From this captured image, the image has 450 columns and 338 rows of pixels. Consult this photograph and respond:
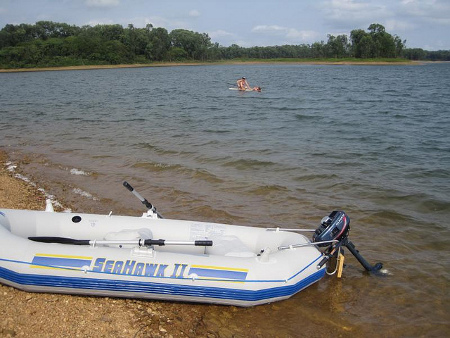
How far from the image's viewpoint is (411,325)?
14.2ft

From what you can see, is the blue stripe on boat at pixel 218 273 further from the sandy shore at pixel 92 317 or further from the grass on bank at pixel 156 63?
the grass on bank at pixel 156 63

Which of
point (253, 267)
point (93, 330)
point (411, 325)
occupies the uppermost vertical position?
point (253, 267)

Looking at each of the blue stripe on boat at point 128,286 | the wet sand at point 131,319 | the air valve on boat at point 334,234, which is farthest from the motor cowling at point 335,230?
the blue stripe on boat at point 128,286

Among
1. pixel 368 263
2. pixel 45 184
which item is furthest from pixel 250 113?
pixel 368 263

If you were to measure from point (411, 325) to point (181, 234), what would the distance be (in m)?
2.80

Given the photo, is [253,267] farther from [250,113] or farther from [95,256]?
[250,113]

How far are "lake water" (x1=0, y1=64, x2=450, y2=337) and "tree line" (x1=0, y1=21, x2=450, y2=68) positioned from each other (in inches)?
2472

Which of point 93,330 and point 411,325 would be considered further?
point 411,325

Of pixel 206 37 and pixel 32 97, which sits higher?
pixel 206 37

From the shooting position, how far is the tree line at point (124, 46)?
2921 inches

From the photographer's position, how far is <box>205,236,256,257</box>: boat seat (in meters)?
4.87

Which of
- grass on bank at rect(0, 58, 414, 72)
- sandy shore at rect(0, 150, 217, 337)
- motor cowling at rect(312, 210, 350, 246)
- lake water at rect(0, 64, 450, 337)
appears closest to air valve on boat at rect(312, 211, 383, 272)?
motor cowling at rect(312, 210, 350, 246)

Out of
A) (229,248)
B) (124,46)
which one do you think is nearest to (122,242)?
(229,248)

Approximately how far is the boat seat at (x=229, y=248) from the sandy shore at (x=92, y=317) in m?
0.76
